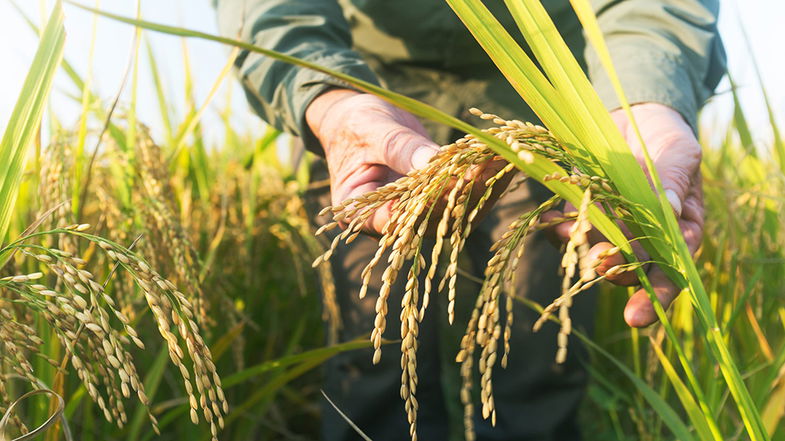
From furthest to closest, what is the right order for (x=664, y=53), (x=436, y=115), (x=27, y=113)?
1. (x=664, y=53)
2. (x=27, y=113)
3. (x=436, y=115)

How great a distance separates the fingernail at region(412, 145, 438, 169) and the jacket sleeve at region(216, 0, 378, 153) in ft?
1.46

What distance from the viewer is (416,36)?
80.0 inches

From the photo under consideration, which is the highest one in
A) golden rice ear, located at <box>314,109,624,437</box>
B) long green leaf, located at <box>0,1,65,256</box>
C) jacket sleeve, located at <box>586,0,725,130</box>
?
long green leaf, located at <box>0,1,65,256</box>

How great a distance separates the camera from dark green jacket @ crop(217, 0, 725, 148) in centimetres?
153

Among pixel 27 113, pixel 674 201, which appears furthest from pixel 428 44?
pixel 27 113

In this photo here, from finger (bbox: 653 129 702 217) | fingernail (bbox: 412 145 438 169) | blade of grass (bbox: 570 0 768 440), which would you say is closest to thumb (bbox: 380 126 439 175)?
fingernail (bbox: 412 145 438 169)

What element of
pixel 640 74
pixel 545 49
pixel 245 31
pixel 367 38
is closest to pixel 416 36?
pixel 367 38

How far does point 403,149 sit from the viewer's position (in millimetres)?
1122

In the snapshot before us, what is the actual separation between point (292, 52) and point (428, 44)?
1.98ft

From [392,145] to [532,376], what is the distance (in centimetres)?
149

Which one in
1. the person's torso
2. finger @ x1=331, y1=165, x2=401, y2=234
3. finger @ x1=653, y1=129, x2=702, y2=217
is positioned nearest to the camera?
finger @ x1=653, y1=129, x2=702, y2=217

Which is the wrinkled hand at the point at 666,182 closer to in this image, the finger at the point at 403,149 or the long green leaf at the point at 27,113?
the finger at the point at 403,149

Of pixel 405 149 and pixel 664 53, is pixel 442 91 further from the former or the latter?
pixel 405 149

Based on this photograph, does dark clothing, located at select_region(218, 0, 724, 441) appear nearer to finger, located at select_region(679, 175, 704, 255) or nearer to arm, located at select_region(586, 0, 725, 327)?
arm, located at select_region(586, 0, 725, 327)
